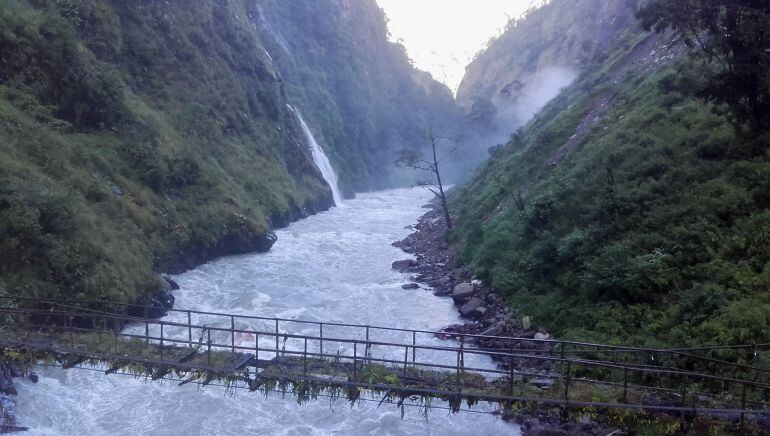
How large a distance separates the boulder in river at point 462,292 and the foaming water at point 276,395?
0.55 metres

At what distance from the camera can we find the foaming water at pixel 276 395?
1532 cm

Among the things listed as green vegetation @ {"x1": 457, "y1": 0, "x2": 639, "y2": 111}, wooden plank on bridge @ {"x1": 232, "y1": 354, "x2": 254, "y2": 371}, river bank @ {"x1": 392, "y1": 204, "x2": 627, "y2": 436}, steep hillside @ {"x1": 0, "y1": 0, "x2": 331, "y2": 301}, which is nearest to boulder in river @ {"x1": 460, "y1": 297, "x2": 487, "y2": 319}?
river bank @ {"x1": 392, "y1": 204, "x2": 627, "y2": 436}

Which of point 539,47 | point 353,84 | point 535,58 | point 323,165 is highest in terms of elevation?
point 539,47

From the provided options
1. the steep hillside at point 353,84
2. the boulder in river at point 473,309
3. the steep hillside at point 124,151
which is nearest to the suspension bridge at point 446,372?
the steep hillside at point 124,151

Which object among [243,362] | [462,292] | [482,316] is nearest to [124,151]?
[462,292]

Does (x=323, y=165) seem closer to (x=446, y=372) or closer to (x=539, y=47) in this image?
(x=446, y=372)

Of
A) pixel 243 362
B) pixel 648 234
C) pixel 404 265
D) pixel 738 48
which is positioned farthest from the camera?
pixel 404 265

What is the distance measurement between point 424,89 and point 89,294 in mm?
109959

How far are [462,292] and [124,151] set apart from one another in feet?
59.7

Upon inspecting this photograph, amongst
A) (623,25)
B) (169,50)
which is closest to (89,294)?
(169,50)

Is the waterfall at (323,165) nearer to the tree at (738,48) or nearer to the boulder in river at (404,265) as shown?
the boulder in river at (404,265)

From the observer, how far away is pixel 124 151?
30094mm

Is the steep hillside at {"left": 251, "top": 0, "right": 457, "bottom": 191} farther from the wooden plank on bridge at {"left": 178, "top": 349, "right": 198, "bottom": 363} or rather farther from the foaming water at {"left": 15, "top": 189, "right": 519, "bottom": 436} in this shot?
the wooden plank on bridge at {"left": 178, "top": 349, "right": 198, "bottom": 363}

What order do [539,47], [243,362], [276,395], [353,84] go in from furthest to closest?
→ [539,47]
[353,84]
[276,395]
[243,362]
